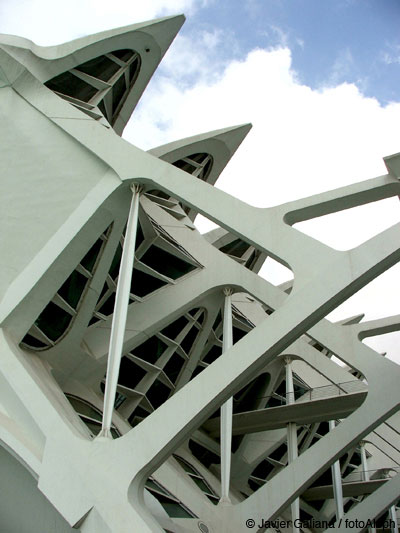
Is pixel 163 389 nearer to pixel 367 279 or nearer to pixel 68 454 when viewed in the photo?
pixel 68 454

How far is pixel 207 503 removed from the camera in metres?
16.6

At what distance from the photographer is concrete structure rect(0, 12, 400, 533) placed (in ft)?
32.7

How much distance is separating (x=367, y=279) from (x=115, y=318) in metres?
4.91

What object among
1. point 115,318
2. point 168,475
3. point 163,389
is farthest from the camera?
point 163,389

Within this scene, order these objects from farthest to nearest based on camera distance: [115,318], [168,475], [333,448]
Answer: [168,475] < [333,448] < [115,318]

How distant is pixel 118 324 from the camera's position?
11539 mm

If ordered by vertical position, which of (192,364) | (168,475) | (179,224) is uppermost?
(179,224)

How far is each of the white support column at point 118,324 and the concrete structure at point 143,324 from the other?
0.10 ft

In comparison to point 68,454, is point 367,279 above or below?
above

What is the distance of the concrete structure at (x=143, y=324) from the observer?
998 cm

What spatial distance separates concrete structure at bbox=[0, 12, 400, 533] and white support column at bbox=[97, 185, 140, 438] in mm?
30

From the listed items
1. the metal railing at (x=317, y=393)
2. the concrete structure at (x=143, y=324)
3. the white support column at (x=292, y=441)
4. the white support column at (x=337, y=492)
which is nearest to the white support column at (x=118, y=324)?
the concrete structure at (x=143, y=324)

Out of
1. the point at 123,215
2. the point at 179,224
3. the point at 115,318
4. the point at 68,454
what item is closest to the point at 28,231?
the point at 123,215

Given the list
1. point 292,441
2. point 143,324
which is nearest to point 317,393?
point 292,441
